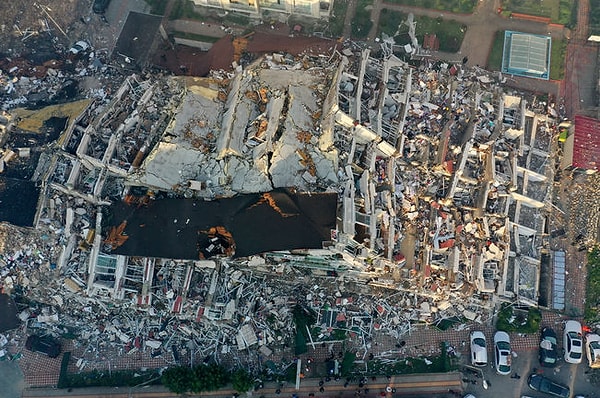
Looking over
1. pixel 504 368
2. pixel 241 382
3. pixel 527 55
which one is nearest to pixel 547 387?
Answer: pixel 504 368

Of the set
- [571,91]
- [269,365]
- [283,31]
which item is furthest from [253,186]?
[571,91]

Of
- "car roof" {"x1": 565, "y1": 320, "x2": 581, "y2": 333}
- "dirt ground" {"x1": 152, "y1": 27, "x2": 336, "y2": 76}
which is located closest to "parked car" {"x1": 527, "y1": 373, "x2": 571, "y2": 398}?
"car roof" {"x1": 565, "y1": 320, "x2": 581, "y2": 333}

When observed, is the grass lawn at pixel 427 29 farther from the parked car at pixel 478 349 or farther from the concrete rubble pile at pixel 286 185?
the parked car at pixel 478 349

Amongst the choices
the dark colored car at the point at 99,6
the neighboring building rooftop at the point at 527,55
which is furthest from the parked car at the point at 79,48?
the neighboring building rooftop at the point at 527,55

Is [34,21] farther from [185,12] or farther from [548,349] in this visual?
[548,349]

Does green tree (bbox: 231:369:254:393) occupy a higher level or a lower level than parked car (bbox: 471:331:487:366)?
lower

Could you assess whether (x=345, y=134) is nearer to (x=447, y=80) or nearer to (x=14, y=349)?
(x=447, y=80)

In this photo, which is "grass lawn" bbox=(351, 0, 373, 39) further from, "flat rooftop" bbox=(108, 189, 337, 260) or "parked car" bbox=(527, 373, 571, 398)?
"parked car" bbox=(527, 373, 571, 398)
